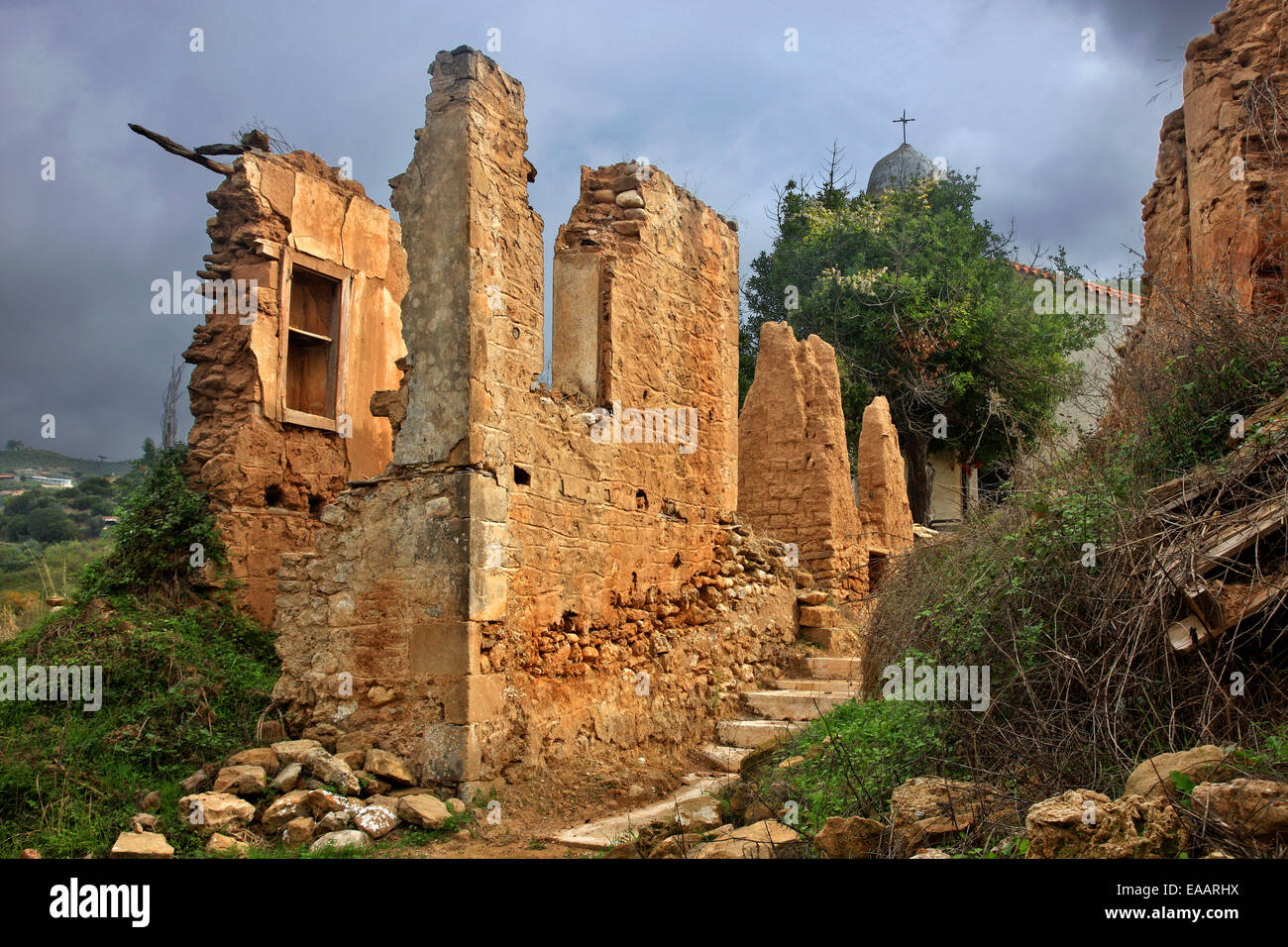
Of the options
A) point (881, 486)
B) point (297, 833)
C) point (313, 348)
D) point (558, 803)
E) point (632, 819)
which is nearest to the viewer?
point (297, 833)

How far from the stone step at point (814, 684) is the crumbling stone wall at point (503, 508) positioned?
0.90 meters

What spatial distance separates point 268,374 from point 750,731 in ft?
16.9

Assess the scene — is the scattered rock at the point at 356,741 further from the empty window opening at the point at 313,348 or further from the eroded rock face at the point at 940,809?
the empty window opening at the point at 313,348

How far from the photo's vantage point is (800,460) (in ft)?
34.7

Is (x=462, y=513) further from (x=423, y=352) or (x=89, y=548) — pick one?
(x=89, y=548)

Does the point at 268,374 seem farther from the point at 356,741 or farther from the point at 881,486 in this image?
the point at 881,486

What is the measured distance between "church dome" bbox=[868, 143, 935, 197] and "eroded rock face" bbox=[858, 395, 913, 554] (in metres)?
17.5

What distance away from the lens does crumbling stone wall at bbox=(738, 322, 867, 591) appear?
1043 cm

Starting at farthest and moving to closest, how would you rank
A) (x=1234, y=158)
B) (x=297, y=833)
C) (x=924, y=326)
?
(x=924, y=326), (x=1234, y=158), (x=297, y=833)

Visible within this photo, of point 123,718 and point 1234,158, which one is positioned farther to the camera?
point 1234,158

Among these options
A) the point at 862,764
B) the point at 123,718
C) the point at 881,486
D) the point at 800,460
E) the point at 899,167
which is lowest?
the point at 862,764

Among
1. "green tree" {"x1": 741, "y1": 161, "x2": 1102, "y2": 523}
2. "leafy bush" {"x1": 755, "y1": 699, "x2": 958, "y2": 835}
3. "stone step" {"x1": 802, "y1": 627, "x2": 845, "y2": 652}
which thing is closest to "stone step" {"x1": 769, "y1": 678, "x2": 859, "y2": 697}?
"stone step" {"x1": 802, "y1": 627, "x2": 845, "y2": 652}

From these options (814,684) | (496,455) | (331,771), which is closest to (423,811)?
(331,771)
